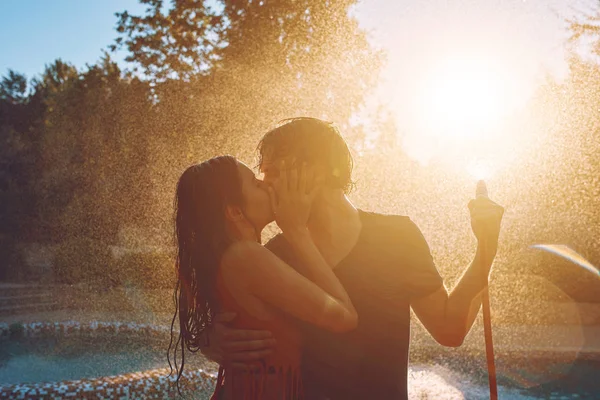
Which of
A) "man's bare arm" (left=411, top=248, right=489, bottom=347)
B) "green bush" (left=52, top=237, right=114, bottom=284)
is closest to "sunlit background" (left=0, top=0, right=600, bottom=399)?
"green bush" (left=52, top=237, right=114, bottom=284)

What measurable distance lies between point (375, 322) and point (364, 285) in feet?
0.42

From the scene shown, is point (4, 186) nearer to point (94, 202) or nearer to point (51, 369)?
point (94, 202)

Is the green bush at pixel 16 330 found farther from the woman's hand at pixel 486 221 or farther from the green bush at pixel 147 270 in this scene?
the woman's hand at pixel 486 221

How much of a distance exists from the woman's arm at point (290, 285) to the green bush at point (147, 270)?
1249 centimetres

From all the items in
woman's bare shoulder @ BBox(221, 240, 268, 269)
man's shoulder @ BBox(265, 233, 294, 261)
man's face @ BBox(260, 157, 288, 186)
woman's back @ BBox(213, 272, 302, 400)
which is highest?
man's face @ BBox(260, 157, 288, 186)

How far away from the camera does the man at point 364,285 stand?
5.52ft

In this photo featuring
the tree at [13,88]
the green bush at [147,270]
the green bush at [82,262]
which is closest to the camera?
the green bush at [147,270]

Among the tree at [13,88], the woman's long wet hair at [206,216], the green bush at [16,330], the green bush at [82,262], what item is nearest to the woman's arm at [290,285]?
the woman's long wet hair at [206,216]

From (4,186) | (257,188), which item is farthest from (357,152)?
(257,188)

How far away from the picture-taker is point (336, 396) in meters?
1.64

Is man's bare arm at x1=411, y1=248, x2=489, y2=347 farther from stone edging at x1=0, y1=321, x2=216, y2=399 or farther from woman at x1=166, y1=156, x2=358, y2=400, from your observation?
stone edging at x1=0, y1=321, x2=216, y2=399

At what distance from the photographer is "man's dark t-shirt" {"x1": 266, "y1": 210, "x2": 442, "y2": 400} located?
166cm

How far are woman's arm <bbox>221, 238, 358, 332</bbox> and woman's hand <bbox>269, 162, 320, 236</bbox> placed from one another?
0.09 m

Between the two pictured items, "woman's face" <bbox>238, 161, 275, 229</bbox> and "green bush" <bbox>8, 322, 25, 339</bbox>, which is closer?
"woman's face" <bbox>238, 161, 275, 229</bbox>
